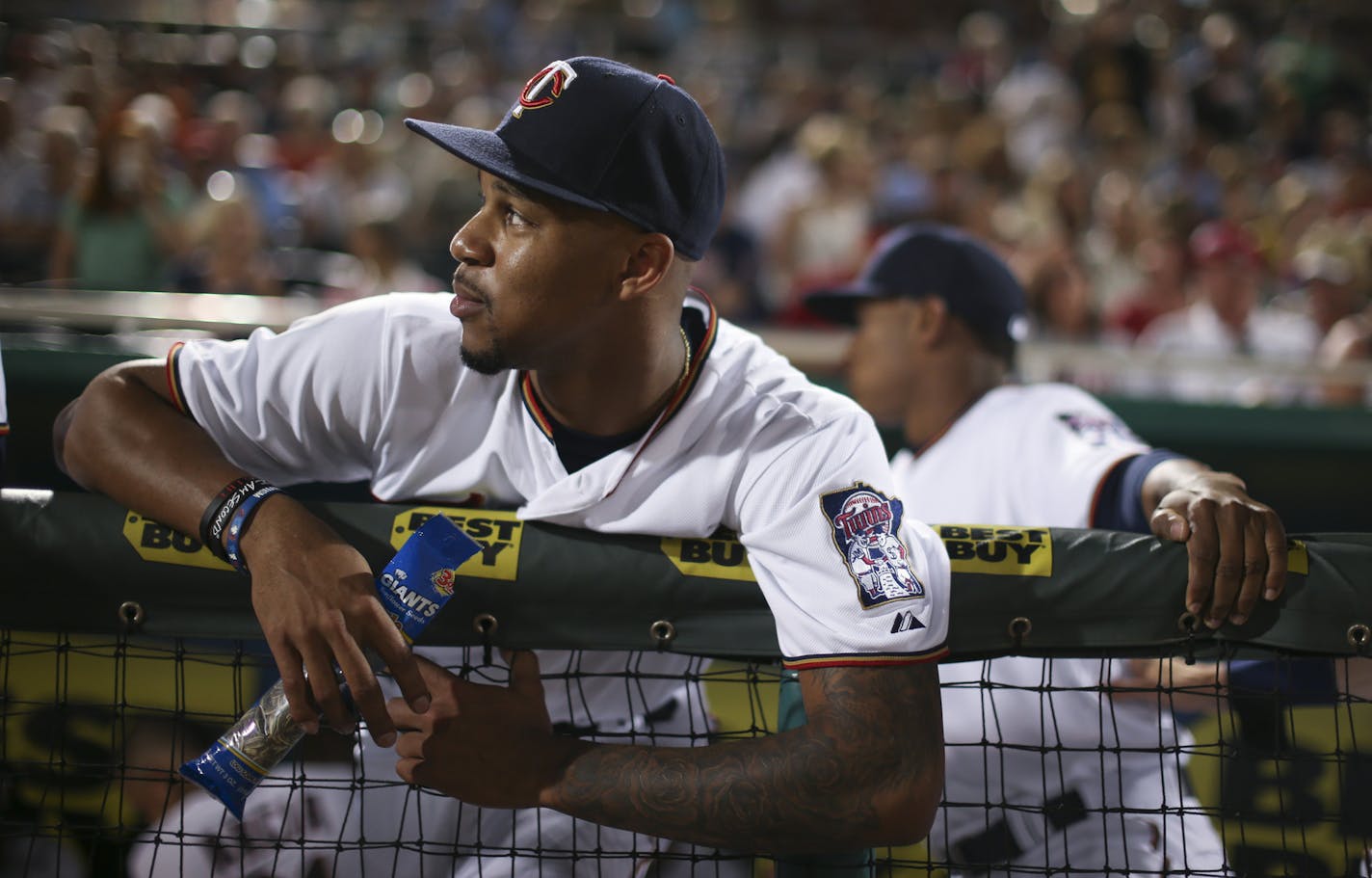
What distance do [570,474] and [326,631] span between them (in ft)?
1.64

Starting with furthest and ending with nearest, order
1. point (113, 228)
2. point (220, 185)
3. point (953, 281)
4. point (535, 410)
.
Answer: point (220, 185), point (113, 228), point (953, 281), point (535, 410)

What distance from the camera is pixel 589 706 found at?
7.20 feet

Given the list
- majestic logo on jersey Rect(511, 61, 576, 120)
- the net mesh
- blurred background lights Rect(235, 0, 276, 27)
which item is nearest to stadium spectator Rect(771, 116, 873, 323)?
the net mesh

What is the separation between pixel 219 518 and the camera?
176 centimetres

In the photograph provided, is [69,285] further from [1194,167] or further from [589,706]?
[1194,167]

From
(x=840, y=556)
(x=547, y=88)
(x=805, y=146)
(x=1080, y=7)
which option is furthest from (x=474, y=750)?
(x=1080, y=7)

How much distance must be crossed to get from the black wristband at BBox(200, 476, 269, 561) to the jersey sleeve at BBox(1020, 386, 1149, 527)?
1.70 metres

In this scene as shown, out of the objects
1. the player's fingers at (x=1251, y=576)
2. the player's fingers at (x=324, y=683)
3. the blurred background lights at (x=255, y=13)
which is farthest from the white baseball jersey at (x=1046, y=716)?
the blurred background lights at (x=255, y=13)

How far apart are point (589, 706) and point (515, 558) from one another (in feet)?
1.58

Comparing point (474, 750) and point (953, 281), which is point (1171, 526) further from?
point (953, 281)

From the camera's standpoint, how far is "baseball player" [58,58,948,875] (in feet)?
5.54

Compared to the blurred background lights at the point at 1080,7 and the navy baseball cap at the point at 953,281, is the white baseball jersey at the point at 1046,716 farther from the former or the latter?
the blurred background lights at the point at 1080,7

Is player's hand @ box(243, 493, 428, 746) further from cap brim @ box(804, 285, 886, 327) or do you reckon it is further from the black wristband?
cap brim @ box(804, 285, 886, 327)

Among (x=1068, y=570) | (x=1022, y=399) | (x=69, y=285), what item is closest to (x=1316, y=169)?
(x=1022, y=399)
